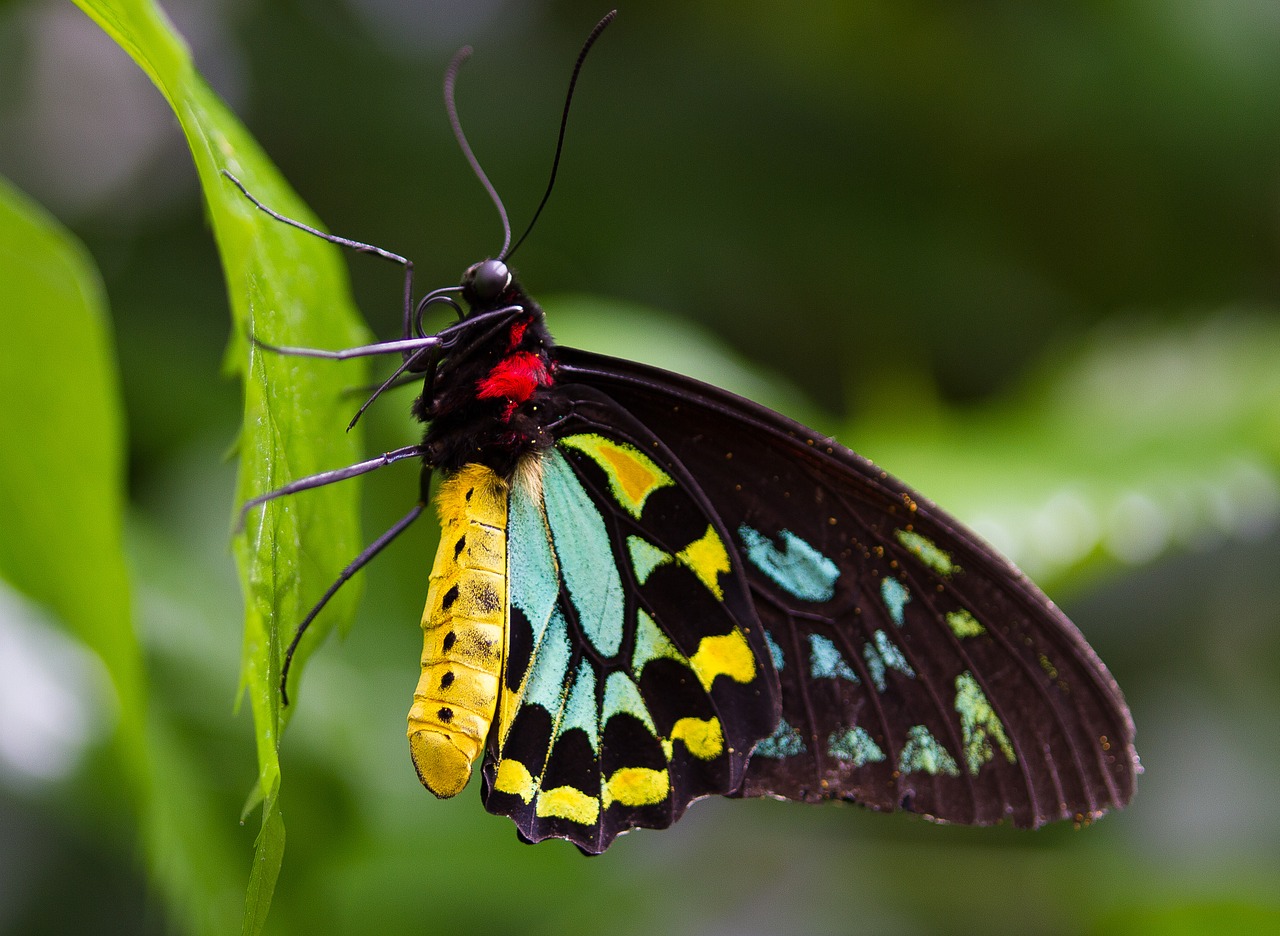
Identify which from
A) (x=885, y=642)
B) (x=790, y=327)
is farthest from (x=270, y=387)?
(x=790, y=327)

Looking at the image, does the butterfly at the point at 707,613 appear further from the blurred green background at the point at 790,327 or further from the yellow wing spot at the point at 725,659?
the blurred green background at the point at 790,327

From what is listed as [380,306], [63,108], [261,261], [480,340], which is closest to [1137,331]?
[380,306]

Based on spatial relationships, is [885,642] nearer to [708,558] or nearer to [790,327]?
[708,558]

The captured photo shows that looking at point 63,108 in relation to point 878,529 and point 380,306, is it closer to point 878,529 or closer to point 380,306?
point 380,306

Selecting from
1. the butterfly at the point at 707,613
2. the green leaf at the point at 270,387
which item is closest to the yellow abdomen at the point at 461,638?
the butterfly at the point at 707,613

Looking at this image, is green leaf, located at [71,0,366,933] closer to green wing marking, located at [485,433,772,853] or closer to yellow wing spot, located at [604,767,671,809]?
green wing marking, located at [485,433,772,853]

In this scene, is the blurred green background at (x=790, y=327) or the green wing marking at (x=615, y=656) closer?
the green wing marking at (x=615, y=656)

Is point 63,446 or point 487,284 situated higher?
point 487,284
